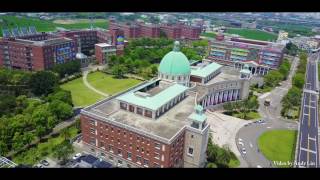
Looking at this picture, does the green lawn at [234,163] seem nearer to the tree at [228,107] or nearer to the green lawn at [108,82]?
the tree at [228,107]

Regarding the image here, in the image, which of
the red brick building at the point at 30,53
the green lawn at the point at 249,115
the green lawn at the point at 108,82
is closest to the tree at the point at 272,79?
the green lawn at the point at 249,115

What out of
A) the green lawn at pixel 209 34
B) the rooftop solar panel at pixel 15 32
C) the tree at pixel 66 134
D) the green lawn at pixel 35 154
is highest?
the rooftop solar panel at pixel 15 32

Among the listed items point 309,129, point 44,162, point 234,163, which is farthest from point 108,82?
point 309,129

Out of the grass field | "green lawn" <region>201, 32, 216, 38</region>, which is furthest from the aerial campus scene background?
"green lawn" <region>201, 32, 216, 38</region>

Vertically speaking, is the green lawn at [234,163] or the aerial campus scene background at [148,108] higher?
the aerial campus scene background at [148,108]

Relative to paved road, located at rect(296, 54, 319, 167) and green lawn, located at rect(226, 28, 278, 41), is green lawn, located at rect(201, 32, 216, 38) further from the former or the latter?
paved road, located at rect(296, 54, 319, 167)

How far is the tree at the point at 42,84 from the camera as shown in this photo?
2505 inches

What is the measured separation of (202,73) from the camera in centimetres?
6400

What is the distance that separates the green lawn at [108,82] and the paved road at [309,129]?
148 feet

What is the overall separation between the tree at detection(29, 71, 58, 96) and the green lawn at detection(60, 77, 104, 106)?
6.02m

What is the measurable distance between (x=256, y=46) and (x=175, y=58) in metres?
54.8

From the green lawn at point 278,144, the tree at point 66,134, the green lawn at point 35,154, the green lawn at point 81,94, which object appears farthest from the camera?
the green lawn at point 81,94

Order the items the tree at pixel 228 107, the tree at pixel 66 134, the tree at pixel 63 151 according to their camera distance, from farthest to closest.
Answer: the tree at pixel 228 107 → the tree at pixel 66 134 → the tree at pixel 63 151

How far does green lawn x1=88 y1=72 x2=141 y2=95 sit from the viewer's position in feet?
243
